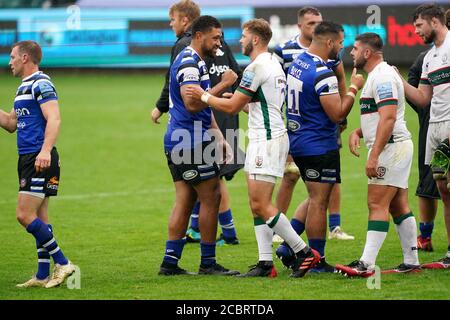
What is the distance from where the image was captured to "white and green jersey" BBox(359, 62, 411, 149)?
8086 mm

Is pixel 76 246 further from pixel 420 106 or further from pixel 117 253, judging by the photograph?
pixel 420 106

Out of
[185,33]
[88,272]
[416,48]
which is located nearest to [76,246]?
[88,272]

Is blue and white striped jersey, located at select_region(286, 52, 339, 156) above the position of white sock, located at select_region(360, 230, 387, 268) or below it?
above

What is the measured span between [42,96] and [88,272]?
189cm

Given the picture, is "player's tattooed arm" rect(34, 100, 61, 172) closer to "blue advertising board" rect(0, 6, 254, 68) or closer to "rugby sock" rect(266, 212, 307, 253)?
"rugby sock" rect(266, 212, 307, 253)

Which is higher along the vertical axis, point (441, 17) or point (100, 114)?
point (441, 17)

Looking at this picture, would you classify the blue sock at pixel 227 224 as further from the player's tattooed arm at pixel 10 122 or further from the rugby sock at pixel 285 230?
the player's tattooed arm at pixel 10 122

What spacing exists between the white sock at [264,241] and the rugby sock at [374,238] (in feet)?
3.01

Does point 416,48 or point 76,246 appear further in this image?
point 416,48

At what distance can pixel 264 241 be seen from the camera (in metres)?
8.59

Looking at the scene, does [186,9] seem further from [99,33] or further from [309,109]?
[99,33]

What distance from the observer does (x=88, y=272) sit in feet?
29.2

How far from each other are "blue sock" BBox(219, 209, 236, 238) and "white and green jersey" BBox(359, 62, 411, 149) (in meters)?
2.67

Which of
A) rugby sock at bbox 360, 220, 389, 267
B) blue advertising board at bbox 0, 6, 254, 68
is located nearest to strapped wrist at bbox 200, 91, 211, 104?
rugby sock at bbox 360, 220, 389, 267
